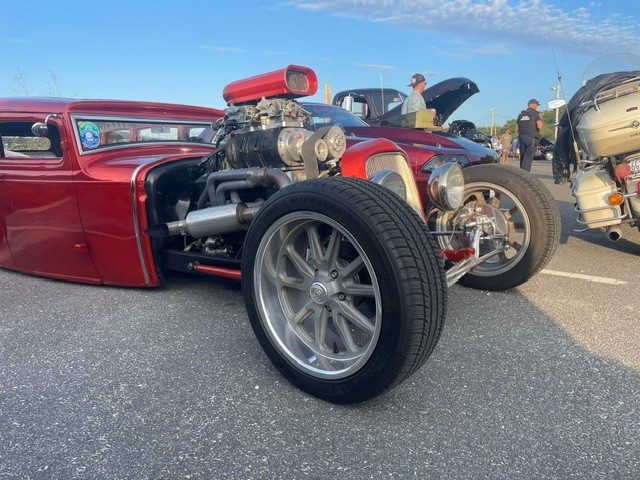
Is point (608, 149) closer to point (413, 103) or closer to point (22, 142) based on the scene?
point (413, 103)

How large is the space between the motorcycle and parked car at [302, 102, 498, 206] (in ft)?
3.54

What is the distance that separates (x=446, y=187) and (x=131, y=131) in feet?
8.56

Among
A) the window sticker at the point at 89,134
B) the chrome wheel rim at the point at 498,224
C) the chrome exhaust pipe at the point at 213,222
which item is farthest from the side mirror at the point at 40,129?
the chrome wheel rim at the point at 498,224

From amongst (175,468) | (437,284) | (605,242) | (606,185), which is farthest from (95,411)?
(605,242)

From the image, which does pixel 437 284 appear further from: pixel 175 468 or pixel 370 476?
pixel 175 468

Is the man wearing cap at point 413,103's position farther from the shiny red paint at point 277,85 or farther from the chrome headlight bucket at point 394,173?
the chrome headlight bucket at point 394,173

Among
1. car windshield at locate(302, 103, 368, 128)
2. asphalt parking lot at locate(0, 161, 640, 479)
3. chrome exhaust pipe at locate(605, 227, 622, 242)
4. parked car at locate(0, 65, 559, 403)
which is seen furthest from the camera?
car windshield at locate(302, 103, 368, 128)

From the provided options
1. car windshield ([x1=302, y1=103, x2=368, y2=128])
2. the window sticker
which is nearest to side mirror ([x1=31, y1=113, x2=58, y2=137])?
the window sticker

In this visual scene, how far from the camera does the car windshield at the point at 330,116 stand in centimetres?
654

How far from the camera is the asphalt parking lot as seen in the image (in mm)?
1928

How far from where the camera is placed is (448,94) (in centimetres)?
820

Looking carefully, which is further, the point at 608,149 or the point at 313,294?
the point at 608,149

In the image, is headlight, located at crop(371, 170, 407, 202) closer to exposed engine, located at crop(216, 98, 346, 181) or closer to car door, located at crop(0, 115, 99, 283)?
exposed engine, located at crop(216, 98, 346, 181)

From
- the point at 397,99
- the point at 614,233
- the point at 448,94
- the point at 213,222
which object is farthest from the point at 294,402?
the point at 397,99
